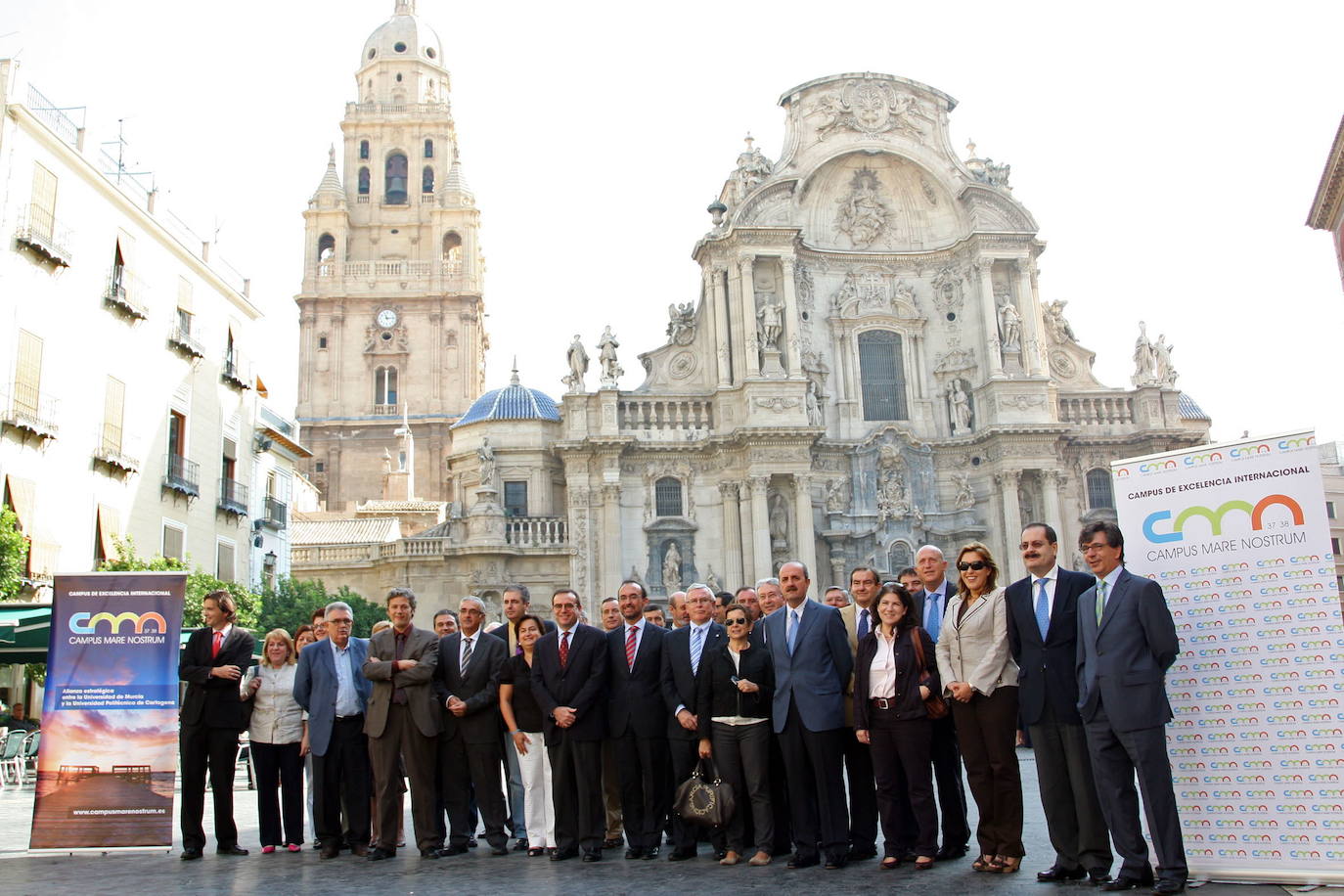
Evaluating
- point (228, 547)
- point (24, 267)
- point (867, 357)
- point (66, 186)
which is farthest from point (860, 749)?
point (867, 357)

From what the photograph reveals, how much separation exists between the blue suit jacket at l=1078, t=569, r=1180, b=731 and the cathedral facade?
2429 cm

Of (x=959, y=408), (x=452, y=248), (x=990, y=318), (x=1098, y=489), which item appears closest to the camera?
(x=990, y=318)

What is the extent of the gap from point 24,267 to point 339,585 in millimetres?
15531

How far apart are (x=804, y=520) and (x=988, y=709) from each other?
24.2 m

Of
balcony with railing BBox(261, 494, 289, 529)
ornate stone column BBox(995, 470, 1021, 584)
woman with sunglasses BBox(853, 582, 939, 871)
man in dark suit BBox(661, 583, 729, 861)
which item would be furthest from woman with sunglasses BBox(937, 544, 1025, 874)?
ornate stone column BBox(995, 470, 1021, 584)

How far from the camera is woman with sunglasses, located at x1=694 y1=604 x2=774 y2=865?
8688 millimetres

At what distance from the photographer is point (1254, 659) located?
7145mm

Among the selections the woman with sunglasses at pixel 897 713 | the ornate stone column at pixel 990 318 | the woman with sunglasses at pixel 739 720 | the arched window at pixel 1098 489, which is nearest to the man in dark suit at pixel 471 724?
the woman with sunglasses at pixel 739 720

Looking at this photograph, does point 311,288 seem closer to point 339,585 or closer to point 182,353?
point 339,585

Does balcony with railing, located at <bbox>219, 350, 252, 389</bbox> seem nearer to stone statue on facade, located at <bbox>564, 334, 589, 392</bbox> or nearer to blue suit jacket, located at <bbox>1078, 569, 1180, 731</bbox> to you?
stone statue on facade, located at <bbox>564, 334, 589, 392</bbox>

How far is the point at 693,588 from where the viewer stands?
30.6 feet

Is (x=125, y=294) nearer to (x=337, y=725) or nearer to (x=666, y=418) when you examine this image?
(x=666, y=418)

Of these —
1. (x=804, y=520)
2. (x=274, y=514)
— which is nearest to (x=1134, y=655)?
(x=804, y=520)

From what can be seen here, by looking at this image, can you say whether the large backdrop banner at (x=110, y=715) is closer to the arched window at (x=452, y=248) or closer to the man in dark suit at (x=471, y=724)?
the man in dark suit at (x=471, y=724)
